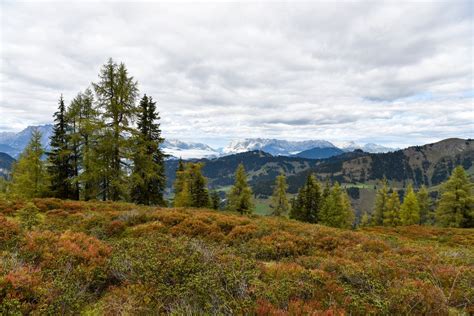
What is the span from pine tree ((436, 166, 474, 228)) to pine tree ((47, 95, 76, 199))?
170 ft

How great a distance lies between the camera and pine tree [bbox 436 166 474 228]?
3709cm

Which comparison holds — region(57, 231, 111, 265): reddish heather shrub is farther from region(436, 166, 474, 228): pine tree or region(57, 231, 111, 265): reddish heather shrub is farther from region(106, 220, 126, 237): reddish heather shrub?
region(436, 166, 474, 228): pine tree

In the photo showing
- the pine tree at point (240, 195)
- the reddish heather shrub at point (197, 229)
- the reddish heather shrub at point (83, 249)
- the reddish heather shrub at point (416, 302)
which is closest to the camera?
the reddish heather shrub at point (416, 302)

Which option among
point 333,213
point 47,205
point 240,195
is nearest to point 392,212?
point 333,213

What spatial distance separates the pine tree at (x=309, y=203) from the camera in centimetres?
4462

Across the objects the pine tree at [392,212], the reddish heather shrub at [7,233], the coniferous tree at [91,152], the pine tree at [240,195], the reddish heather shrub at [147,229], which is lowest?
the pine tree at [392,212]

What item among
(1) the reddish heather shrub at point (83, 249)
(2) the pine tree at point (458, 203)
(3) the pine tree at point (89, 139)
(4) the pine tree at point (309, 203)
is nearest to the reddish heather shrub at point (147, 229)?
(1) the reddish heather shrub at point (83, 249)

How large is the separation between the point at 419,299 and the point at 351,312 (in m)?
1.61

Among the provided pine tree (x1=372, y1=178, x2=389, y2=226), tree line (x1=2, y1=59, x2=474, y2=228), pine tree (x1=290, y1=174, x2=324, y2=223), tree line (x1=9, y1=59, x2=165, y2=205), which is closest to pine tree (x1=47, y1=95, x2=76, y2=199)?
tree line (x1=2, y1=59, x2=474, y2=228)

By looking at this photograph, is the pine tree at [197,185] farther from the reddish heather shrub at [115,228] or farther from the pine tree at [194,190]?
the reddish heather shrub at [115,228]

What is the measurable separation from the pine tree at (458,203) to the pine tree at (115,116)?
45.1m

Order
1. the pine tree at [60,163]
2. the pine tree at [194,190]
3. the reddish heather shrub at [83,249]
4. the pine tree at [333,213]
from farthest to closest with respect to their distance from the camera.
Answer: the pine tree at [333,213], the pine tree at [194,190], the pine tree at [60,163], the reddish heather shrub at [83,249]

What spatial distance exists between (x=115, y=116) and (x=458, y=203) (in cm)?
4675

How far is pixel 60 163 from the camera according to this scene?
28.9 m
